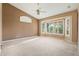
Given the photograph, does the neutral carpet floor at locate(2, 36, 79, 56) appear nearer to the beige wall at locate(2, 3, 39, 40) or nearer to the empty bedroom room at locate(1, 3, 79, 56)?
the empty bedroom room at locate(1, 3, 79, 56)

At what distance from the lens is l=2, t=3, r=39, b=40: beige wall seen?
20.9 feet

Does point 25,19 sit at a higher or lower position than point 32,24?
higher

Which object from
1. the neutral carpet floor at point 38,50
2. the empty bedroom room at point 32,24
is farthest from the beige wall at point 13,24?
the neutral carpet floor at point 38,50

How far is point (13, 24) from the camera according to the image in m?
7.22

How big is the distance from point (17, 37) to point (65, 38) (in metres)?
3.34

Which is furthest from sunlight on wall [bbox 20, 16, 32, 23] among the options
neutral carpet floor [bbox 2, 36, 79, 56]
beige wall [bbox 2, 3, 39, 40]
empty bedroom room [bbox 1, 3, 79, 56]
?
neutral carpet floor [bbox 2, 36, 79, 56]

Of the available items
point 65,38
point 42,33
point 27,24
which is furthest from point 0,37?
point 42,33

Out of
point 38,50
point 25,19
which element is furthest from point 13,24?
point 38,50

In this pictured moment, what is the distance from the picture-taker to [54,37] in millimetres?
8469

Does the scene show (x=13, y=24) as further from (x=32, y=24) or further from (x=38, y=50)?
(x=38, y=50)

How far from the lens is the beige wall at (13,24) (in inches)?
251

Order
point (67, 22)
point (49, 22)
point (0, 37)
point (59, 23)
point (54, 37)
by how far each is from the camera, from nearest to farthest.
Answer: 1. point (0, 37)
2. point (67, 22)
3. point (59, 23)
4. point (54, 37)
5. point (49, 22)

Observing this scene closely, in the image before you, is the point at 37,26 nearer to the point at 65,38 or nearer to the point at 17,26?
the point at 17,26

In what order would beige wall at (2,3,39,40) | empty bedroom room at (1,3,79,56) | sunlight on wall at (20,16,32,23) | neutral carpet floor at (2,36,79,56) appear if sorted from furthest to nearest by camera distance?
sunlight on wall at (20,16,32,23), beige wall at (2,3,39,40), empty bedroom room at (1,3,79,56), neutral carpet floor at (2,36,79,56)
